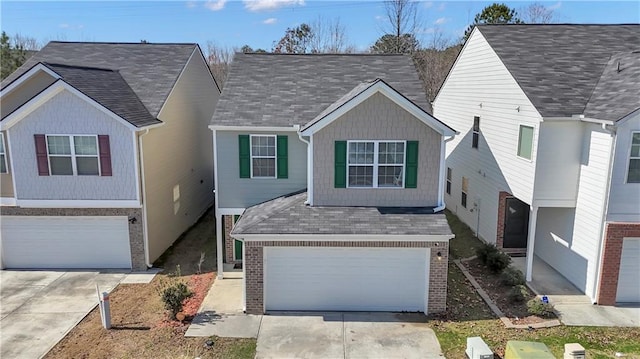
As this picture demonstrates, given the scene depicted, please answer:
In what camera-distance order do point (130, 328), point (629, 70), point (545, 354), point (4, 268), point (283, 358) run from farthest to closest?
1. point (4, 268)
2. point (629, 70)
3. point (130, 328)
4. point (283, 358)
5. point (545, 354)

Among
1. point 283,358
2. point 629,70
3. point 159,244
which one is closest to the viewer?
point 283,358

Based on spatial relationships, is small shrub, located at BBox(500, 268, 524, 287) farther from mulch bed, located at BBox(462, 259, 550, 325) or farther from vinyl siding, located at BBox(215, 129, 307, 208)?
vinyl siding, located at BBox(215, 129, 307, 208)

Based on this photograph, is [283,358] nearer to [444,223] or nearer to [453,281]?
[444,223]

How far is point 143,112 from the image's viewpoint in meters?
14.9

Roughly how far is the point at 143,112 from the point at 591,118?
569 inches

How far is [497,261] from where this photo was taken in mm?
13688

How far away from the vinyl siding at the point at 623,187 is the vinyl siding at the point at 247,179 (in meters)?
8.86

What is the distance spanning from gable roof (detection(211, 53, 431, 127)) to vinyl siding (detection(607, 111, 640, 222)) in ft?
17.7

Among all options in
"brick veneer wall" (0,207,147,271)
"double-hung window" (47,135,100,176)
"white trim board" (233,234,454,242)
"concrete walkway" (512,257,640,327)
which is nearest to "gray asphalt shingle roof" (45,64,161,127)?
"double-hung window" (47,135,100,176)

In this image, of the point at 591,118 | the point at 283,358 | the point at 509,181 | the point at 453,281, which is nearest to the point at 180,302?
the point at 283,358

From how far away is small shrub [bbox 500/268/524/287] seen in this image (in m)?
12.6

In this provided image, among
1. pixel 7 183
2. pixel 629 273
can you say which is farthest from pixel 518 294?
pixel 7 183

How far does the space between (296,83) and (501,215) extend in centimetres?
908

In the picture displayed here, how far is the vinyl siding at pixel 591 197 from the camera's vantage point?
1158cm
